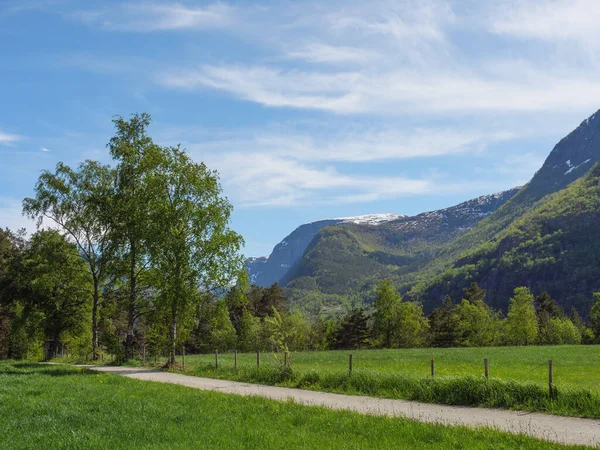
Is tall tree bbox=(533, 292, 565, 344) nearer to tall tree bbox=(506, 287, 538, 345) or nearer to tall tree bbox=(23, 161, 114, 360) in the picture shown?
tall tree bbox=(506, 287, 538, 345)

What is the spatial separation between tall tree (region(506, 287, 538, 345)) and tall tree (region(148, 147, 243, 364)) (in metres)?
67.6

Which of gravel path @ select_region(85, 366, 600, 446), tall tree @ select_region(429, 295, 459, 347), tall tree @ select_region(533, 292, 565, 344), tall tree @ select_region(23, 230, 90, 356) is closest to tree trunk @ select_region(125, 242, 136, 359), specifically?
tall tree @ select_region(23, 230, 90, 356)

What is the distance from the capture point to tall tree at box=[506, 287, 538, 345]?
278 ft

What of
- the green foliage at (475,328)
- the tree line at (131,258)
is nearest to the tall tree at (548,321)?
the green foliage at (475,328)

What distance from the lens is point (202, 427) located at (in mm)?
11984

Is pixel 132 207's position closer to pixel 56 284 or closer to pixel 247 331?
pixel 56 284

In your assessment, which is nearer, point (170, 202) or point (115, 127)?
point (170, 202)

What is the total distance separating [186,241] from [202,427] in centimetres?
2290

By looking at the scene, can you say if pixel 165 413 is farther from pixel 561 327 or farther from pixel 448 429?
pixel 561 327

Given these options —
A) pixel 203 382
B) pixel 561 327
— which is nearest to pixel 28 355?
pixel 203 382

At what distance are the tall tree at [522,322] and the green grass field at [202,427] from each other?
7970 cm

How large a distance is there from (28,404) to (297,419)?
29.1 ft

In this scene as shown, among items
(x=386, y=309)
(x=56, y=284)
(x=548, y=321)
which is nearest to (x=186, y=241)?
(x=56, y=284)

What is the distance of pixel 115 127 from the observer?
3816 centimetres
